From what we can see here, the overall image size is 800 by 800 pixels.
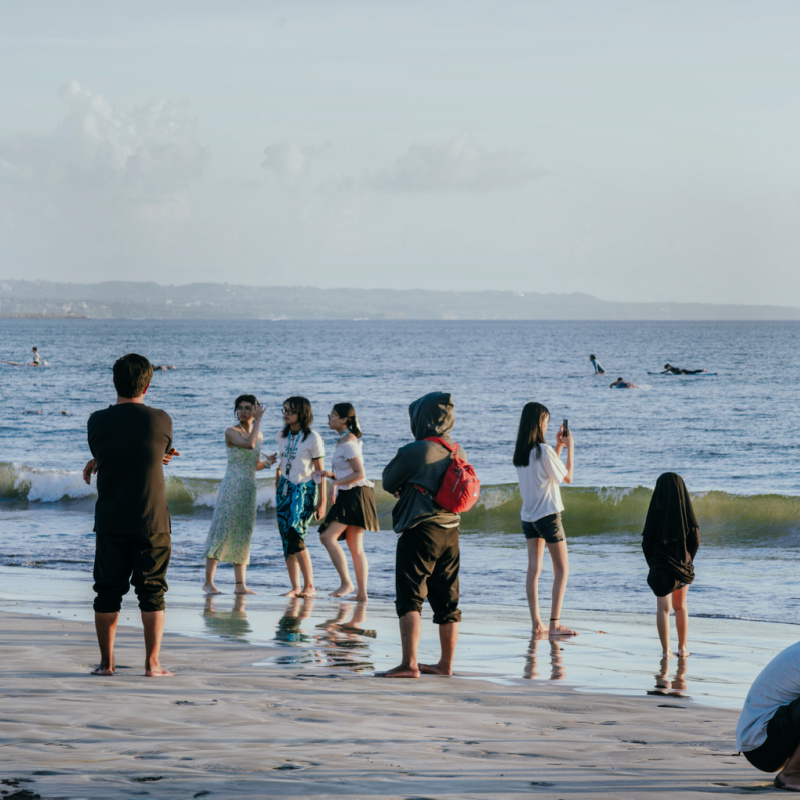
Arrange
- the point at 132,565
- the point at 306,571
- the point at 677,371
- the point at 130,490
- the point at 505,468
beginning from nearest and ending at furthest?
the point at 130,490 < the point at 132,565 < the point at 306,571 < the point at 505,468 < the point at 677,371

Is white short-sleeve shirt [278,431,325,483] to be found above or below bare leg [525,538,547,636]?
above

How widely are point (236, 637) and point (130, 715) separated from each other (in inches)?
99.4

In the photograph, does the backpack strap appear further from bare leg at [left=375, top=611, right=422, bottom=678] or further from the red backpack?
bare leg at [left=375, top=611, right=422, bottom=678]

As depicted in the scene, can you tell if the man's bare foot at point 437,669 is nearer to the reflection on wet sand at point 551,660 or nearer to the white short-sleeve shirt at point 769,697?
the reflection on wet sand at point 551,660

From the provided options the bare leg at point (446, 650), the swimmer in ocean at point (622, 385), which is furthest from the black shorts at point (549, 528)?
the swimmer in ocean at point (622, 385)

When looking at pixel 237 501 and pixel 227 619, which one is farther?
pixel 237 501

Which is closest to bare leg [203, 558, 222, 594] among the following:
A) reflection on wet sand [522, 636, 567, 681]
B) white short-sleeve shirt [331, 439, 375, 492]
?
white short-sleeve shirt [331, 439, 375, 492]

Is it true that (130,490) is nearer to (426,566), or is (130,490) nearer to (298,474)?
(426,566)

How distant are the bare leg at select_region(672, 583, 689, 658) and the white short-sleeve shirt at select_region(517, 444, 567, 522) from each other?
1171mm

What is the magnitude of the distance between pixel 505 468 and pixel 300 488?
1809 centimetres

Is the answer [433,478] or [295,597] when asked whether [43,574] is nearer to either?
[295,597]

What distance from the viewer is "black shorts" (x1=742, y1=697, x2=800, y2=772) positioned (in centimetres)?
377

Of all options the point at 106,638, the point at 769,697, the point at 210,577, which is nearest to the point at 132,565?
the point at 106,638

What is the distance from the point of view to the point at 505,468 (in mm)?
26438
